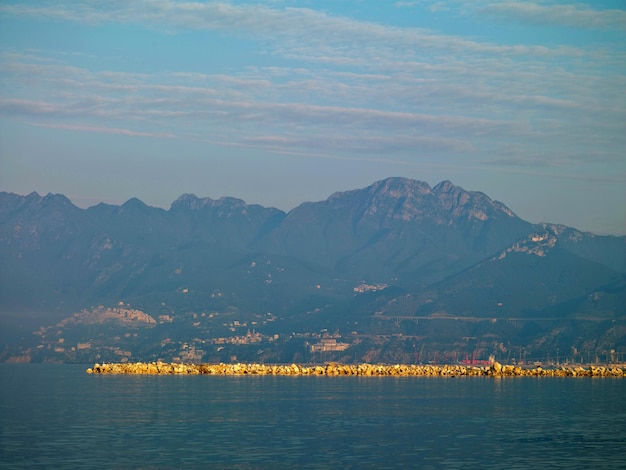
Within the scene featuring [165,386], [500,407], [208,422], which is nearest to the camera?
[208,422]

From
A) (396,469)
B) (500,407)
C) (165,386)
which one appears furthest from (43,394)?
(396,469)

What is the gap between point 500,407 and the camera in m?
118

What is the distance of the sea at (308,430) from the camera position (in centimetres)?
7015

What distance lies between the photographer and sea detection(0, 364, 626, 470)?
70.1 m

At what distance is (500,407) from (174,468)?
60.7 meters

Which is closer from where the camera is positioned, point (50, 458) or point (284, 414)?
point (50, 458)

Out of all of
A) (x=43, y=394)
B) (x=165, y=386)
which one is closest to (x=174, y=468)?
(x=43, y=394)

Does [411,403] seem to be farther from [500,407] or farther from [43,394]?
[43,394]

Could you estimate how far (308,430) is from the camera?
8862 cm

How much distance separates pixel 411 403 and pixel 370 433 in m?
37.3

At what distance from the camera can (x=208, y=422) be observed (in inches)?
3735

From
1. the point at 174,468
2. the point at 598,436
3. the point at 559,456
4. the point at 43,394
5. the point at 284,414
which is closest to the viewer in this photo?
the point at 174,468

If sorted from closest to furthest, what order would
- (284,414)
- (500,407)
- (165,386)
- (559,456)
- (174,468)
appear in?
(174,468) < (559,456) < (284,414) < (500,407) < (165,386)

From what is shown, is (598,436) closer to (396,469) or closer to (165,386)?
(396,469)
